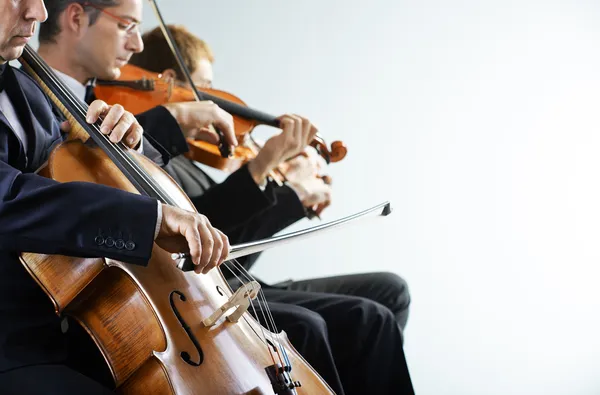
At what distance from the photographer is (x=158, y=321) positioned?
86cm

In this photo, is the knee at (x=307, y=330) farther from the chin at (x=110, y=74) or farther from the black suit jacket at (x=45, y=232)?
the chin at (x=110, y=74)

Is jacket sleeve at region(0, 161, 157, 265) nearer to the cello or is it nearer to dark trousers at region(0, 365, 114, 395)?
the cello

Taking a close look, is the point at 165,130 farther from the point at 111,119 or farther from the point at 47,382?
the point at 47,382

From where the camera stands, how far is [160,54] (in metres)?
1.84

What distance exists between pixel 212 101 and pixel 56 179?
0.68 m

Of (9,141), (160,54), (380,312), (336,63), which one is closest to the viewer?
(9,141)

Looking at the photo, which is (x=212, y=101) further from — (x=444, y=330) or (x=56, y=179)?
(x=444, y=330)

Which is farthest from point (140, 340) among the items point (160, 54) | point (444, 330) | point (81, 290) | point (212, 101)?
point (444, 330)

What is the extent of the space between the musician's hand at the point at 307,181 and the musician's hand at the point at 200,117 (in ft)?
0.56

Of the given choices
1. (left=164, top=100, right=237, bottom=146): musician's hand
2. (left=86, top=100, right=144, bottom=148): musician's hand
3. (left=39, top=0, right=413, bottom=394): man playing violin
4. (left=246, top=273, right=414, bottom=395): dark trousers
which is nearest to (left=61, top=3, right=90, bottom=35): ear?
(left=39, top=0, right=413, bottom=394): man playing violin

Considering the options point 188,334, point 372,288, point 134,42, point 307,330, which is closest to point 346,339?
point 307,330

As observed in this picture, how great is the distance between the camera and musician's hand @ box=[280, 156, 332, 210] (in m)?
1.62

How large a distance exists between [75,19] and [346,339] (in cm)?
78

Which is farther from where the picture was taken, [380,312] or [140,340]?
[380,312]
